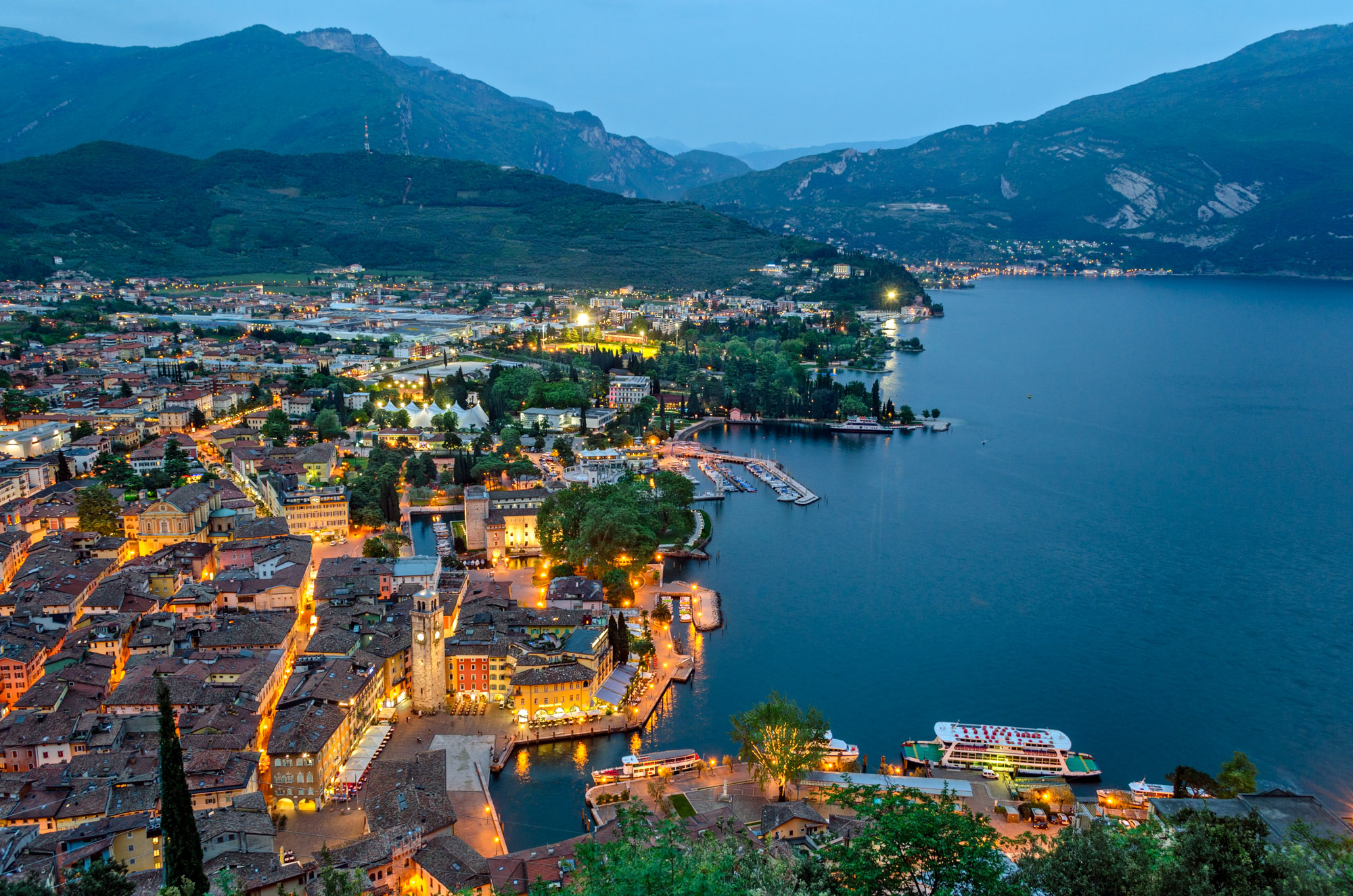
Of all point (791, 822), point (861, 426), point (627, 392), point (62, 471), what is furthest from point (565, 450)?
point (791, 822)

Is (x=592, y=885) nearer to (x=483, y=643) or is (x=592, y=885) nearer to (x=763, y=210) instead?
(x=483, y=643)

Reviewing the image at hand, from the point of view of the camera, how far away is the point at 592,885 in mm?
5828

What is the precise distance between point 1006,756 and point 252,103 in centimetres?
11644

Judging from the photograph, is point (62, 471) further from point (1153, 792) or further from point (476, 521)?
point (1153, 792)

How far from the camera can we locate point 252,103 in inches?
4190

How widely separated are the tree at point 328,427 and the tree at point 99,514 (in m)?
8.34

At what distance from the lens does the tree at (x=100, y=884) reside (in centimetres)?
693

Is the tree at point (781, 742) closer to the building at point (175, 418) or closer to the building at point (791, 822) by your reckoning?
the building at point (791, 822)

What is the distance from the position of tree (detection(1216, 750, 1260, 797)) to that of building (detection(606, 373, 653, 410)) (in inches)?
945

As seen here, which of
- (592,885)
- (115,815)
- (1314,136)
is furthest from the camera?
(1314,136)

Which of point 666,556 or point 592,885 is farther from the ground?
point 592,885

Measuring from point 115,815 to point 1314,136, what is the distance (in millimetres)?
118054

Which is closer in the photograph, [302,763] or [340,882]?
[340,882]

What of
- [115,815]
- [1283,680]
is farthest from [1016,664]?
[115,815]
